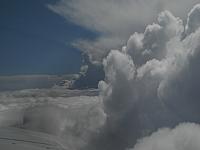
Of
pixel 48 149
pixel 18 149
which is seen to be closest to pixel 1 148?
pixel 18 149

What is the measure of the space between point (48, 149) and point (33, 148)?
12.9 feet

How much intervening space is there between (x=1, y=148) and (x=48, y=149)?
11.9 meters

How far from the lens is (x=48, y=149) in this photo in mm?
77625

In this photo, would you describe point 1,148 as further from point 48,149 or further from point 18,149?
Result: point 48,149

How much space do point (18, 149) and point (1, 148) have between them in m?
4.63

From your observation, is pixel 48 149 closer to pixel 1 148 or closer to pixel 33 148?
pixel 33 148

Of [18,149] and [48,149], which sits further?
[48,149]

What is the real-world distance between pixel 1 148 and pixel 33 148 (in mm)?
8028

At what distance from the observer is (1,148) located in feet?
242

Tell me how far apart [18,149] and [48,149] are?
→ 8.27 metres

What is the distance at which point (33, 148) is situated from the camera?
252 feet

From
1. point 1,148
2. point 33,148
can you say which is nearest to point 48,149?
point 33,148

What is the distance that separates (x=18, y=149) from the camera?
72875mm
